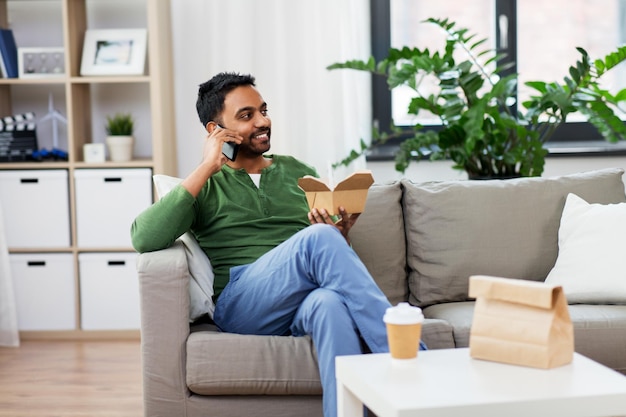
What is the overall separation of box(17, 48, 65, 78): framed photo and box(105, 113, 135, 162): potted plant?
0.33 meters

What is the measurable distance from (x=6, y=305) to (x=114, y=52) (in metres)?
1.21

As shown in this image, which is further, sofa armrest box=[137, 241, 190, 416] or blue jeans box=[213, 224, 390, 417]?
sofa armrest box=[137, 241, 190, 416]

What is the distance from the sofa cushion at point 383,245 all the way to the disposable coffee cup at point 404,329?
1.01 meters

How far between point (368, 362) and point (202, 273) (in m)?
0.84

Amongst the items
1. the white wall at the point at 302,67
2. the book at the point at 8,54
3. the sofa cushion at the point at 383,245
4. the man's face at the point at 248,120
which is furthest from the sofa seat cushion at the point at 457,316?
the book at the point at 8,54

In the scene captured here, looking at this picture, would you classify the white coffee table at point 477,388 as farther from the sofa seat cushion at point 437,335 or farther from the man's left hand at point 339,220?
the man's left hand at point 339,220

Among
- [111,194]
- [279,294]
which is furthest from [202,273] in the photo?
[111,194]

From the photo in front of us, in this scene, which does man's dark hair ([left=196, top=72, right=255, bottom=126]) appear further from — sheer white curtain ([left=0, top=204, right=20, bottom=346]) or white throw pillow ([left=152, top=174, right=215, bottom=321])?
sheer white curtain ([left=0, top=204, right=20, bottom=346])

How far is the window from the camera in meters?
4.50

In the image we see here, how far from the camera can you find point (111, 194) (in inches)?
Result: 163

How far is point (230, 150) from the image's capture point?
2787 millimetres

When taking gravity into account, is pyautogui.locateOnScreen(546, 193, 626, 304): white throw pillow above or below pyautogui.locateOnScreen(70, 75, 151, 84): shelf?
A: below

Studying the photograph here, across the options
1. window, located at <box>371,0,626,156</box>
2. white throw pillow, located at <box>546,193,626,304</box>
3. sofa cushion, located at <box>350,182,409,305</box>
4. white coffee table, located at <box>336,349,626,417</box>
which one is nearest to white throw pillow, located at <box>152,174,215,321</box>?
sofa cushion, located at <box>350,182,409,305</box>

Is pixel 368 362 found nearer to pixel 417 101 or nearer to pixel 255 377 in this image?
pixel 255 377
